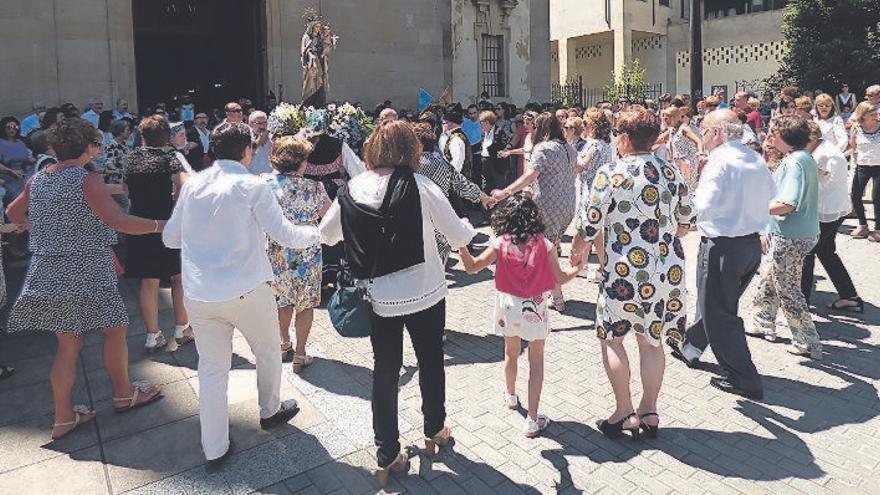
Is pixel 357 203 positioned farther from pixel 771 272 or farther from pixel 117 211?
pixel 771 272

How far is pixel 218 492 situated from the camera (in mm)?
3506

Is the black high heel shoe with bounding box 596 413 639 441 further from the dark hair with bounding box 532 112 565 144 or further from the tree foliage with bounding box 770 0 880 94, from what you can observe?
the tree foliage with bounding box 770 0 880 94

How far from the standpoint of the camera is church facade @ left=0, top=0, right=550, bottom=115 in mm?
13266

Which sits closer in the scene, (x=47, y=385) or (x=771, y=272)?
(x=47, y=385)

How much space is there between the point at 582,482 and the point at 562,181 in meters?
3.37

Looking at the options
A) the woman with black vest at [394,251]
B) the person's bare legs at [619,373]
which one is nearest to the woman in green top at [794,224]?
the person's bare legs at [619,373]

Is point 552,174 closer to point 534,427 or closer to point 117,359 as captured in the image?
point 534,427

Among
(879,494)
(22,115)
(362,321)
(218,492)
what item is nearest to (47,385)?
(218,492)

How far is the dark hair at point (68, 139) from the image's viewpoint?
3.93 metres

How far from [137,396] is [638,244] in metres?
3.58

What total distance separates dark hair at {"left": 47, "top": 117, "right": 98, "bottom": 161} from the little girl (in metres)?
2.58

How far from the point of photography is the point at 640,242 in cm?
376

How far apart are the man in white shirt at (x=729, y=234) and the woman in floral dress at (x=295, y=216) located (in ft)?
8.96

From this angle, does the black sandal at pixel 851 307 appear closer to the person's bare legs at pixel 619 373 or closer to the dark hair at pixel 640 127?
the person's bare legs at pixel 619 373
